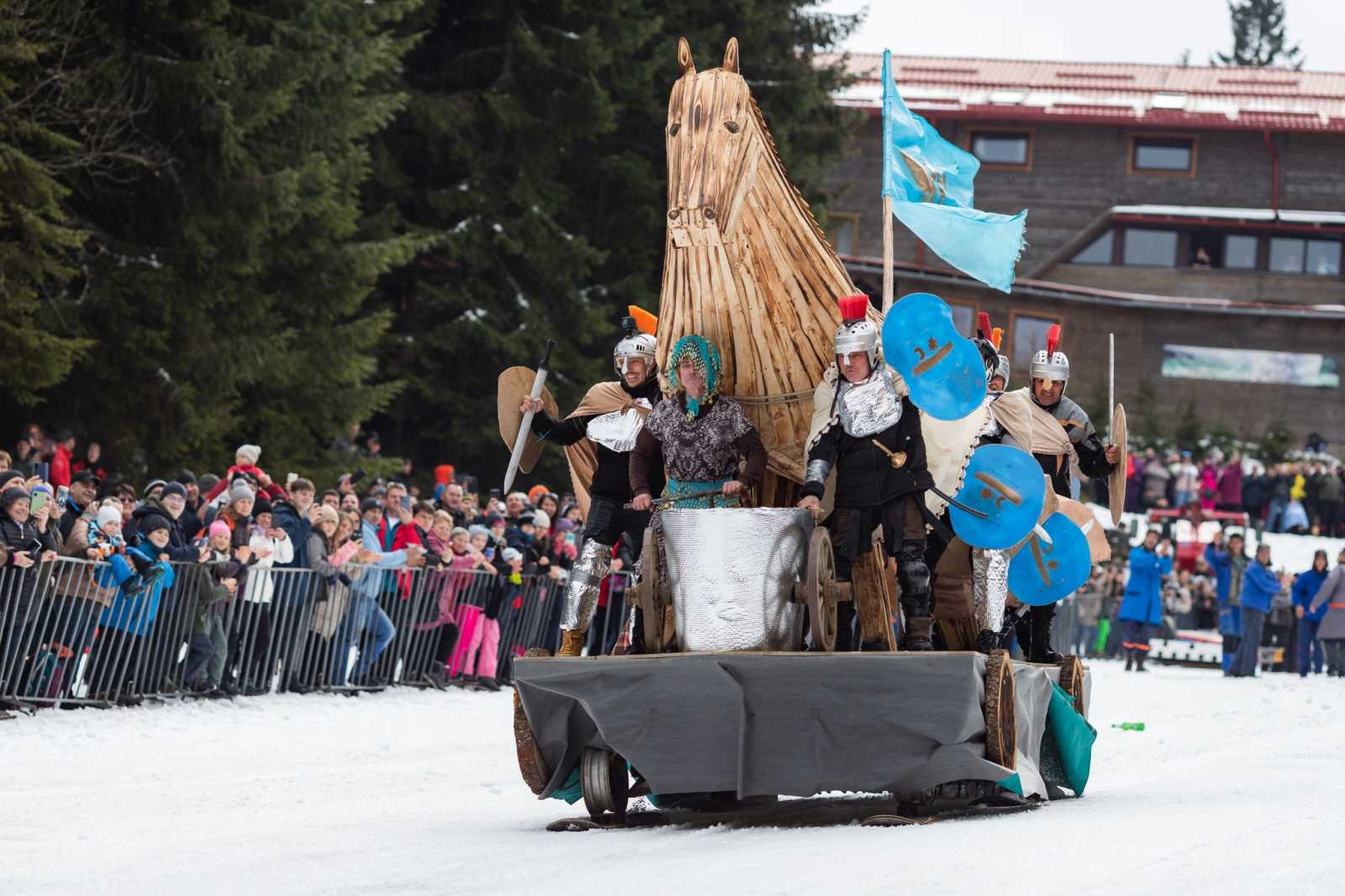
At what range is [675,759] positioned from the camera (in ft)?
31.6

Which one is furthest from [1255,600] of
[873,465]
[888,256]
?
[873,465]

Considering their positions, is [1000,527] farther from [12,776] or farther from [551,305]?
[551,305]

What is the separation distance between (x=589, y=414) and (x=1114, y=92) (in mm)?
41298

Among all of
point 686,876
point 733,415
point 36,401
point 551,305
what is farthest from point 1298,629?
point 686,876

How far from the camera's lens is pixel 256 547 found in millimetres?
15531

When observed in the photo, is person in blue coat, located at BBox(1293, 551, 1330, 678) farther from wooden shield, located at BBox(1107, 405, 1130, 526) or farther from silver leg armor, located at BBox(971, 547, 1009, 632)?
silver leg armor, located at BBox(971, 547, 1009, 632)

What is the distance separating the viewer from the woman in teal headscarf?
10.3 m

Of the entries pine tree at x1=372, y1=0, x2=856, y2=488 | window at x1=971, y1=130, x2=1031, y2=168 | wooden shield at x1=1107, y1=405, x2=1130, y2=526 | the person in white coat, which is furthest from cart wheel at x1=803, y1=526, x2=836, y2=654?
window at x1=971, y1=130, x2=1031, y2=168

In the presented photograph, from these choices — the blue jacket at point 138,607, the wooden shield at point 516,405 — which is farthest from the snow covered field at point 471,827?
the wooden shield at point 516,405

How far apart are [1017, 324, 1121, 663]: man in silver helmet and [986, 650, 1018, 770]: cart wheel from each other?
2.61 m

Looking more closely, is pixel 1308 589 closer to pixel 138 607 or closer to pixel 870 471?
pixel 138 607

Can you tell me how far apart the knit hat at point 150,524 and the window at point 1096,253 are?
3744 centimetres

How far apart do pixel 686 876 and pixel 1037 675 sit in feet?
12.1

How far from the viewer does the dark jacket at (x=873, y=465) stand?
32.8ft
